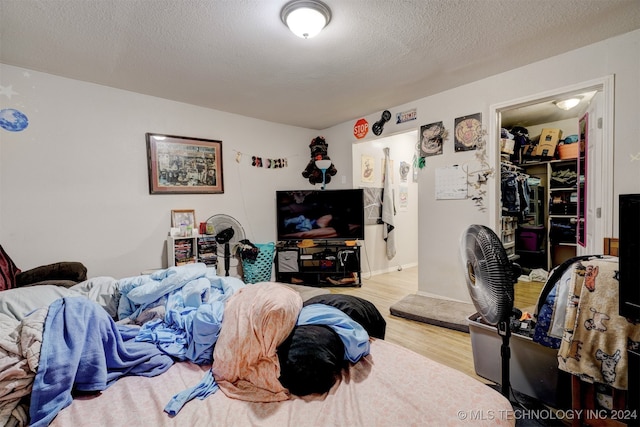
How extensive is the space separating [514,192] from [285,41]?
11.9ft

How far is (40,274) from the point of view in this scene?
221 centimetres

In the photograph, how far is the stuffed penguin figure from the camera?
4.42 m

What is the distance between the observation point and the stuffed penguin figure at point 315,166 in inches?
174

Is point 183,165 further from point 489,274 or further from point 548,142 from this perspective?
point 548,142

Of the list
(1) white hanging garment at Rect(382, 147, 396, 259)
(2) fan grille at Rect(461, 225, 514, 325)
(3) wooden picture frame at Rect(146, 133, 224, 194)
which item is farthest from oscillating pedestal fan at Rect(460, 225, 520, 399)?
(1) white hanging garment at Rect(382, 147, 396, 259)

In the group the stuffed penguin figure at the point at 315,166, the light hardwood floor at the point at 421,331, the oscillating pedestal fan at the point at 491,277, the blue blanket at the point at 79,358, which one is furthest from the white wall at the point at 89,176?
the oscillating pedestal fan at the point at 491,277

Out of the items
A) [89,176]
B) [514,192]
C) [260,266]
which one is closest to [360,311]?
[260,266]

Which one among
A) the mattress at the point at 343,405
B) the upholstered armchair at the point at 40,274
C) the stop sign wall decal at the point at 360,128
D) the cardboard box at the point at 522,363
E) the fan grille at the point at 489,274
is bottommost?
the cardboard box at the point at 522,363

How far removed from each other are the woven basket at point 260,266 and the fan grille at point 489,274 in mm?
2634

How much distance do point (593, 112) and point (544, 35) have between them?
822 mm

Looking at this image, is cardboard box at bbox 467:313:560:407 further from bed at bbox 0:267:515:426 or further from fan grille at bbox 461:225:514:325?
bed at bbox 0:267:515:426

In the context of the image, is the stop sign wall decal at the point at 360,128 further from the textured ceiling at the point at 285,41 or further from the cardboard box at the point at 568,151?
the cardboard box at the point at 568,151

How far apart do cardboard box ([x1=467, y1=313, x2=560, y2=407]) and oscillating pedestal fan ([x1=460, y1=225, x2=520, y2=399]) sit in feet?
0.86

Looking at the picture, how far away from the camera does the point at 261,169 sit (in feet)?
13.0
